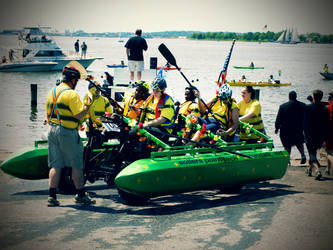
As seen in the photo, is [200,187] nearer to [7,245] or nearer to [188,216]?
[188,216]

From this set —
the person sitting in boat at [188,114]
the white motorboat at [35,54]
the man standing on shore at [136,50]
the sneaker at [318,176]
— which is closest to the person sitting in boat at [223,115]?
the person sitting in boat at [188,114]

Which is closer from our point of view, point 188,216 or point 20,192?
point 188,216

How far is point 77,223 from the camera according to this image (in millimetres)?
6367

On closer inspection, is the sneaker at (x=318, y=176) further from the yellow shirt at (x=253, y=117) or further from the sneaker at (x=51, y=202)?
the sneaker at (x=51, y=202)

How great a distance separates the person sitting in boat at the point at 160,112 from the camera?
7.82 m

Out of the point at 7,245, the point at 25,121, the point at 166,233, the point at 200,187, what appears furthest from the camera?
the point at 25,121

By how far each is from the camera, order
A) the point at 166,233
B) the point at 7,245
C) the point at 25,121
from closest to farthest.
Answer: the point at 7,245 → the point at 166,233 → the point at 25,121

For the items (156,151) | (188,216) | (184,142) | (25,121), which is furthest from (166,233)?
(25,121)

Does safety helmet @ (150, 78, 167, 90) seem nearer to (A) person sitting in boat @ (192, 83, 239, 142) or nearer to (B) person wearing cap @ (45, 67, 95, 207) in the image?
(A) person sitting in boat @ (192, 83, 239, 142)

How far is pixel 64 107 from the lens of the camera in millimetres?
6754

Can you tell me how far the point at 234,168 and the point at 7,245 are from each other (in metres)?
3.92

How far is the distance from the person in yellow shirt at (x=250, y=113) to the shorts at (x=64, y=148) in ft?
12.2

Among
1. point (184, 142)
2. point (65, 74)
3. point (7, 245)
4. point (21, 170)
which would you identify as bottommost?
Result: point (7, 245)

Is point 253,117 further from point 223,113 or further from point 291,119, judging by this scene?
point 291,119
